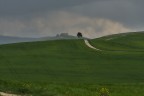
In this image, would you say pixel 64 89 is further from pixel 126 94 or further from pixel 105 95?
pixel 105 95

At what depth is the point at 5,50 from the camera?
7400cm

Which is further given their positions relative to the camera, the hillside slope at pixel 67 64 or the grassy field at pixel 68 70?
the hillside slope at pixel 67 64

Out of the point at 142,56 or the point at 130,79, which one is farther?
the point at 142,56

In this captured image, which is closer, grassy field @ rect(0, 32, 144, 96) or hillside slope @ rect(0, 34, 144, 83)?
grassy field @ rect(0, 32, 144, 96)

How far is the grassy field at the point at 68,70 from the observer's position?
101ft

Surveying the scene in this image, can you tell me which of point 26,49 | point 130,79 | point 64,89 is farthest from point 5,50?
point 64,89

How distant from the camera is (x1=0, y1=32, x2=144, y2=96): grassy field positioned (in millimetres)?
30875

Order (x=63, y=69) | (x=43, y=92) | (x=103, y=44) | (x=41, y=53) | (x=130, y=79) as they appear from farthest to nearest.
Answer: (x=103, y=44), (x=41, y=53), (x=63, y=69), (x=130, y=79), (x=43, y=92)

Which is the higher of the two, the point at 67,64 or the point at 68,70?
the point at 67,64

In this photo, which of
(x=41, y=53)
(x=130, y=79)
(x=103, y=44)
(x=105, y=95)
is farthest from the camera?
(x=103, y=44)

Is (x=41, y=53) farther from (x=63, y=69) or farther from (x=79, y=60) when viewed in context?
(x=63, y=69)

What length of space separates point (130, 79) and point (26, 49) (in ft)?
103

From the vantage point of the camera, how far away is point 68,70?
172 ft

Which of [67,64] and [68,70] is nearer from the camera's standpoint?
[68,70]
